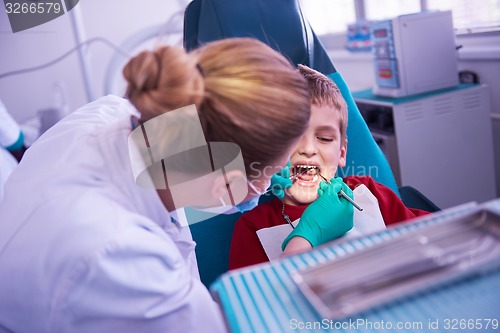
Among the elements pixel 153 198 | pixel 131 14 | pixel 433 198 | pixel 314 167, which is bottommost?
pixel 433 198

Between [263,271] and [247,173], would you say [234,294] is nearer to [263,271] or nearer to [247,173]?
[263,271]

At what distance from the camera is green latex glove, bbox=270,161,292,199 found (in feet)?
3.59

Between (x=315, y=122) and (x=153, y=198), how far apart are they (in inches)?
18.4

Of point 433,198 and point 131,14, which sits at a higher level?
point 131,14

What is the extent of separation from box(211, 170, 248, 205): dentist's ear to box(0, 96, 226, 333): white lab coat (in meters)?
0.10

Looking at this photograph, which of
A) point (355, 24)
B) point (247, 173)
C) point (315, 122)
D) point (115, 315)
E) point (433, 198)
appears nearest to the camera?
point (115, 315)

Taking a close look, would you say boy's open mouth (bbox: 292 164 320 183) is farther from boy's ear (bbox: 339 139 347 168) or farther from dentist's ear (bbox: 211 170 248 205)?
dentist's ear (bbox: 211 170 248 205)

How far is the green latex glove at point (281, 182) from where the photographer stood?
1.09m

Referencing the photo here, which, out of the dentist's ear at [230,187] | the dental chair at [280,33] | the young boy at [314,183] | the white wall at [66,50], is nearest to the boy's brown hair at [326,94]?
the young boy at [314,183]

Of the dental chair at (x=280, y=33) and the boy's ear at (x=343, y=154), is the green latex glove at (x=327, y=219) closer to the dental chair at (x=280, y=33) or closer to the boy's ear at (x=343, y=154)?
the boy's ear at (x=343, y=154)

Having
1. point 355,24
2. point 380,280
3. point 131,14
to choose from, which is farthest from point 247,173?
point 131,14

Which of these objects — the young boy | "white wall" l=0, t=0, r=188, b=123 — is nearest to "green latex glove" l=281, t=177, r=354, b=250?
the young boy

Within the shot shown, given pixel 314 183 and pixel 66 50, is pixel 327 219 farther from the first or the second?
pixel 66 50

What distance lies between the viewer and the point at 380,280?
0.43 metres
